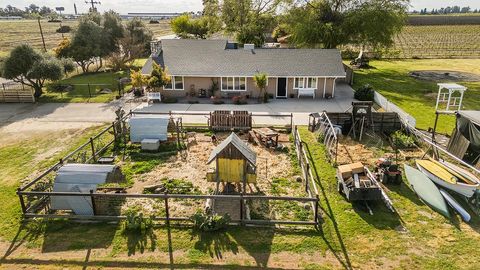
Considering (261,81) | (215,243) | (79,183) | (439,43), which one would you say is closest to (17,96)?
(261,81)

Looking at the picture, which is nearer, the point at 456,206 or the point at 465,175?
the point at 456,206

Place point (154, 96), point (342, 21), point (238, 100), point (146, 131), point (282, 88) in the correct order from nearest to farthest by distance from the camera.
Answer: point (146, 131) → point (238, 100) → point (154, 96) → point (282, 88) → point (342, 21)

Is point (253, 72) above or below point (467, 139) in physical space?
above

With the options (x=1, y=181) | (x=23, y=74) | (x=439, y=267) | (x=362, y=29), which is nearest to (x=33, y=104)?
(x=23, y=74)

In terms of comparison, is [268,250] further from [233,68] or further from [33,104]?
[33,104]

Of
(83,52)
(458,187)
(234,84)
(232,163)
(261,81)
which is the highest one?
(83,52)

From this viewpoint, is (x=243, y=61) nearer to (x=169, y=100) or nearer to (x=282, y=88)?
(x=282, y=88)

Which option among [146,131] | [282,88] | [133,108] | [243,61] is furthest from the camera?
[243,61]

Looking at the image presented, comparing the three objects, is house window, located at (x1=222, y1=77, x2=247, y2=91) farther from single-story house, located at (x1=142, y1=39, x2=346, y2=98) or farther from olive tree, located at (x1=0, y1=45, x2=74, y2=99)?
olive tree, located at (x1=0, y1=45, x2=74, y2=99)
